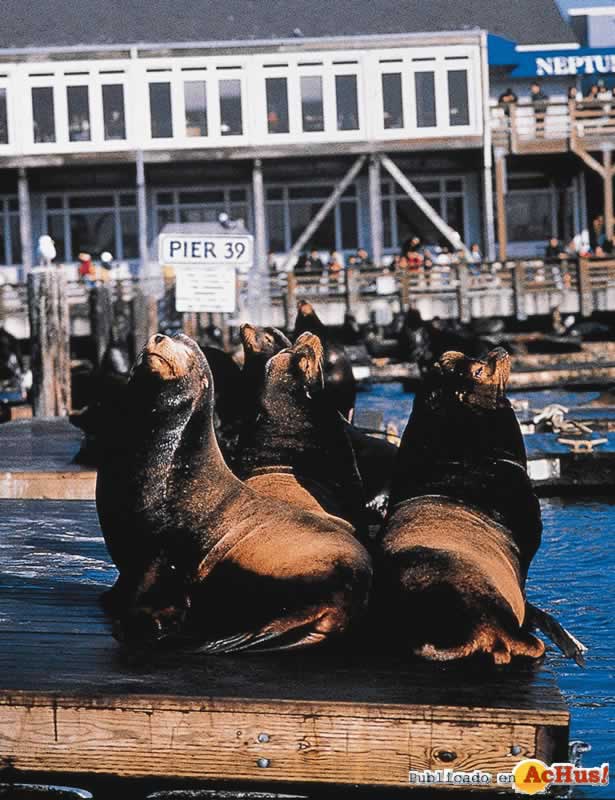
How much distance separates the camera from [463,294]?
103ft

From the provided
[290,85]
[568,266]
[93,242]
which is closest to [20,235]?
[93,242]

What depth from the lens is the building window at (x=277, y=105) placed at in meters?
38.3

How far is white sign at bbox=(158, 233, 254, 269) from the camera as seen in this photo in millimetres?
13109

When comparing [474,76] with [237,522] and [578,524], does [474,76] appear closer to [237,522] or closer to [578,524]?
[578,524]

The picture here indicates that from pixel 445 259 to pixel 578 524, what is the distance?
80.9 feet

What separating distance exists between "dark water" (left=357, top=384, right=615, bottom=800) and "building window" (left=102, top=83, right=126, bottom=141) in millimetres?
28340

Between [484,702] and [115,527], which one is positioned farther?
[115,527]

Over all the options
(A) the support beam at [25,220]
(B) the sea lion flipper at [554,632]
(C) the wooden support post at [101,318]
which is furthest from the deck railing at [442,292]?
(B) the sea lion flipper at [554,632]

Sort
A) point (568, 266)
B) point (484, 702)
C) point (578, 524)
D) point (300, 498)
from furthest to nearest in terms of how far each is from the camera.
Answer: point (568, 266) → point (578, 524) → point (300, 498) → point (484, 702)

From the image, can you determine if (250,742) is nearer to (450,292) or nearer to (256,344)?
(256,344)

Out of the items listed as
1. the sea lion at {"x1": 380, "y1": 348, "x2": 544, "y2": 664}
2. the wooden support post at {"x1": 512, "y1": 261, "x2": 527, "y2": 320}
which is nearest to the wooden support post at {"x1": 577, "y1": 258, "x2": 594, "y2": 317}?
the wooden support post at {"x1": 512, "y1": 261, "x2": 527, "y2": 320}

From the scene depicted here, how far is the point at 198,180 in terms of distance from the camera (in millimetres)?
39812

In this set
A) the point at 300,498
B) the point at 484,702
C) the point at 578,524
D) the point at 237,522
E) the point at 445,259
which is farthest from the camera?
the point at 445,259

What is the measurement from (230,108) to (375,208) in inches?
175
